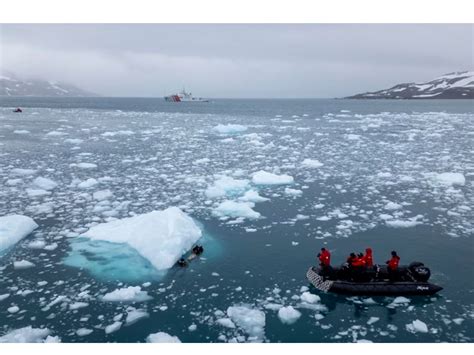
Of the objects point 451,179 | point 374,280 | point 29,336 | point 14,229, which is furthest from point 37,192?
point 451,179

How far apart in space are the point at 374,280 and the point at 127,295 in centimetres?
585

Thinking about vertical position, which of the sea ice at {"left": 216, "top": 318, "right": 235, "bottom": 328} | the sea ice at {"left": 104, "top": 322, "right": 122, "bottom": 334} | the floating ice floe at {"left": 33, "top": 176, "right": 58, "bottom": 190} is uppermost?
the floating ice floe at {"left": 33, "top": 176, "right": 58, "bottom": 190}

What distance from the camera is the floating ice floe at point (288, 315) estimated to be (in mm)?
8195

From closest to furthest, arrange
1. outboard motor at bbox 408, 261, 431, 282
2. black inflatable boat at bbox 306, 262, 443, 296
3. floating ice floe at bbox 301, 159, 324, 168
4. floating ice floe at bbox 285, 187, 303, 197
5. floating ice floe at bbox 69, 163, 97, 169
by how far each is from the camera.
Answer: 1. black inflatable boat at bbox 306, 262, 443, 296
2. outboard motor at bbox 408, 261, 431, 282
3. floating ice floe at bbox 285, 187, 303, 197
4. floating ice floe at bbox 69, 163, 97, 169
5. floating ice floe at bbox 301, 159, 324, 168

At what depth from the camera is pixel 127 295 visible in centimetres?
907

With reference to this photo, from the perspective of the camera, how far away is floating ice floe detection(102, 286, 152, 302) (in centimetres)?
896

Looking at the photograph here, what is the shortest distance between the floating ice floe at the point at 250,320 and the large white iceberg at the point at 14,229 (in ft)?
23.4

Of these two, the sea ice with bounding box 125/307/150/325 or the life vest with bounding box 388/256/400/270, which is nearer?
the sea ice with bounding box 125/307/150/325

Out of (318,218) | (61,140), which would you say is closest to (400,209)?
(318,218)

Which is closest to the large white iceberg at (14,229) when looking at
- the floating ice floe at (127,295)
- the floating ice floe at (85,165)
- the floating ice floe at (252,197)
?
the floating ice floe at (127,295)

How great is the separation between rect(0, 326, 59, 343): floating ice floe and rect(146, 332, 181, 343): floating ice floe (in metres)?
1.74

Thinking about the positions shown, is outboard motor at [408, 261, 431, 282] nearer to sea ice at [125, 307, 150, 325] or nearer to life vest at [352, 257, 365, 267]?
life vest at [352, 257, 365, 267]

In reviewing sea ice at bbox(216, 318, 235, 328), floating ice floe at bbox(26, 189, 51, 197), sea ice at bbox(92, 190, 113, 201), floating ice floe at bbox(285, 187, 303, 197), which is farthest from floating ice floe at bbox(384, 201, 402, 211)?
floating ice floe at bbox(26, 189, 51, 197)

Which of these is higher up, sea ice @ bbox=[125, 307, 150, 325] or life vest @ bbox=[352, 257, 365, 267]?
life vest @ bbox=[352, 257, 365, 267]
